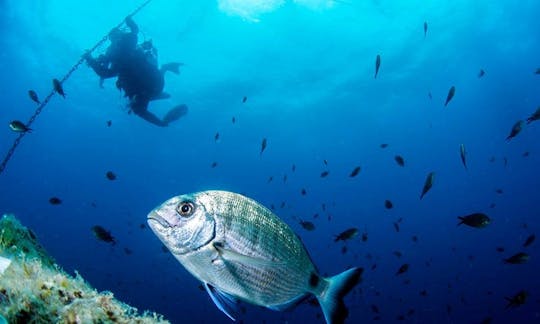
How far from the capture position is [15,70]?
37344 mm

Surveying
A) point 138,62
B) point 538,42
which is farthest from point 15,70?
point 538,42

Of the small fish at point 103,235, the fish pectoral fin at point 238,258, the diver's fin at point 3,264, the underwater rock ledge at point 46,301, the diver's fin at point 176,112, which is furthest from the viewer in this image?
the diver's fin at point 176,112

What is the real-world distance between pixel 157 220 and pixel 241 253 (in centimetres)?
45

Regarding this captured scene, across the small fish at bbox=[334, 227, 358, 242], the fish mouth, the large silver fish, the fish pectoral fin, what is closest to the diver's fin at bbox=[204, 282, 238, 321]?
the large silver fish

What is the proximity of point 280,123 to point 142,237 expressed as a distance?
59.6 m

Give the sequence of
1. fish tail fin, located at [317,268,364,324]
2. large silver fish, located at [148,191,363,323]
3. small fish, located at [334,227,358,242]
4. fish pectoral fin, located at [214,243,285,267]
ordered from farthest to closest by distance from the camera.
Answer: small fish, located at [334,227,358,242]
fish tail fin, located at [317,268,364,324]
large silver fish, located at [148,191,363,323]
fish pectoral fin, located at [214,243,285,267]

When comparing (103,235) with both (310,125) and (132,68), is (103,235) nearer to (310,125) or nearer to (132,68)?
(132,68)

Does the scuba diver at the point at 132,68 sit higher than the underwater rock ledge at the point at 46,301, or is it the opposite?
the scuba diver at the point at 132,68

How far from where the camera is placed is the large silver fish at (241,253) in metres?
1.68

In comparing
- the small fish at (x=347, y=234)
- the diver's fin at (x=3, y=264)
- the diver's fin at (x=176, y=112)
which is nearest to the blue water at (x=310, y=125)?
the diver's fin at (x=176, y=112)

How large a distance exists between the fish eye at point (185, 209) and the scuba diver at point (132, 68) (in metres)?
11.1

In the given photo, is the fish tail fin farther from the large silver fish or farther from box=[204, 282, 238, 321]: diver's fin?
box=[204, 282, 238, 321]: diver's fin

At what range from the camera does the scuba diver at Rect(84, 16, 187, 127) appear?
11.5m

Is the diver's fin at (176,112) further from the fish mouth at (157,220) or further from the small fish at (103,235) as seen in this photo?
the fish mouth at (157,220)
